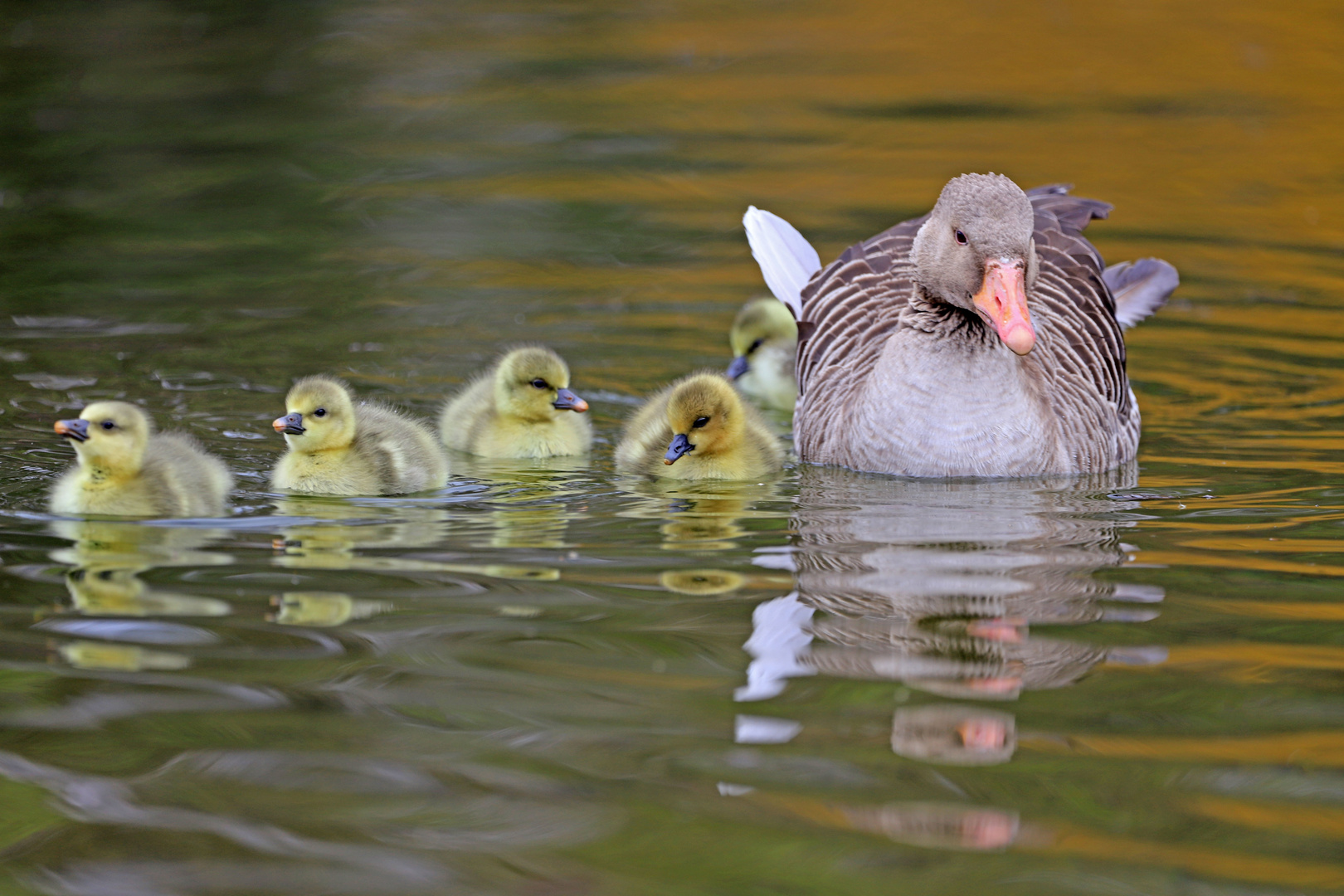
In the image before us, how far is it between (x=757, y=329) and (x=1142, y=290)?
6.81ft

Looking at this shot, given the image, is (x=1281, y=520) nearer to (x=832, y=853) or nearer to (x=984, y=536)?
(x=984, y=536)

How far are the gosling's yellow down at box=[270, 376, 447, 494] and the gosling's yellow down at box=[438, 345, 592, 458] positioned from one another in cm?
73

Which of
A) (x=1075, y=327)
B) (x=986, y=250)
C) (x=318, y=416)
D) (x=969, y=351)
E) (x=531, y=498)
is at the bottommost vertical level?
(x=531, y=498)

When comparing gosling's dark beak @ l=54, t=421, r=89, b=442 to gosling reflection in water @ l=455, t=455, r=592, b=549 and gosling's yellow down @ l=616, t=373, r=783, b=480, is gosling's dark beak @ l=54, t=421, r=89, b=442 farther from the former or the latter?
gosling's yellow down @ l=616, t=373, r=783, b=480

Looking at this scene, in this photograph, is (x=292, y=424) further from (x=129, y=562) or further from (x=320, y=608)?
(x=320, y=608)

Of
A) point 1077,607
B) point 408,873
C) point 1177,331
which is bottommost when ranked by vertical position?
point 408,873


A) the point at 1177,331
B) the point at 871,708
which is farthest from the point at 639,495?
the point at 1177,331

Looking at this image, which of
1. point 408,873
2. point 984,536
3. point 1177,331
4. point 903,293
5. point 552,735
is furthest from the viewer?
point 1177,331

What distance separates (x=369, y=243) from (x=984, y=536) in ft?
22.2

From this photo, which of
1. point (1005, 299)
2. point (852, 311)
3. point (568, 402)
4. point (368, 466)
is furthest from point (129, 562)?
point (852, 311)

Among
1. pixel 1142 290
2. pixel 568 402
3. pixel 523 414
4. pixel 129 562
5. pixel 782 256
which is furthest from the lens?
pixel 782 256

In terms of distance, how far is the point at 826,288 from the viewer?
8367mm

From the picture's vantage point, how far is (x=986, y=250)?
6.59 m

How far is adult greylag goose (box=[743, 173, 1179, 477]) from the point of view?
667 cm
